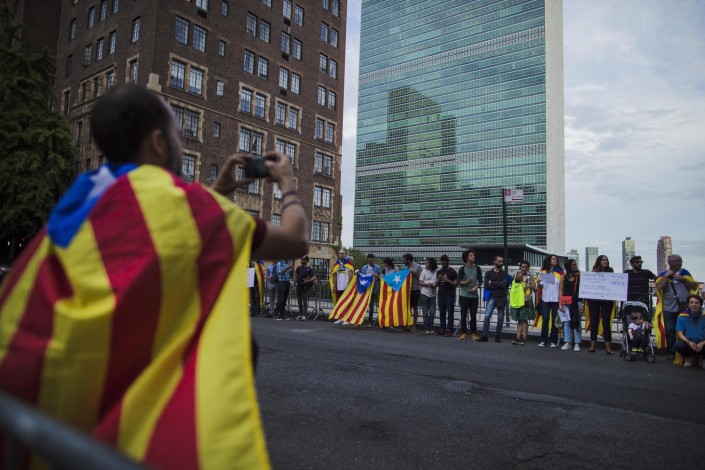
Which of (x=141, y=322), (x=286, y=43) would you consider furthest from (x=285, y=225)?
(x=286, y=43)

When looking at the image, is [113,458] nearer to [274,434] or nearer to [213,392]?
[213,392]

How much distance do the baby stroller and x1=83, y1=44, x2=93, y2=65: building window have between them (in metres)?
43.5

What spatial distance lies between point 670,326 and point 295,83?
42120 mm

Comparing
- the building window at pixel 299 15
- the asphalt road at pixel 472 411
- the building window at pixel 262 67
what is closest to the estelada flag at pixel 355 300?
the asphalt road at pixel 472 411

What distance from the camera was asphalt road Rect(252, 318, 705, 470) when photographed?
138 inches

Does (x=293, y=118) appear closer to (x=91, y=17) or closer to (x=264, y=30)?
(x=264, y=30)

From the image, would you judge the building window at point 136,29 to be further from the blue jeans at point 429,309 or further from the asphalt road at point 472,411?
the asphalt road at point 472,411

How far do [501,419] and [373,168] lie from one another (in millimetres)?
147245

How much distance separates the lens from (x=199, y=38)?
38719 mm

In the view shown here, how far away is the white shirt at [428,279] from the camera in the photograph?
12.4 meters

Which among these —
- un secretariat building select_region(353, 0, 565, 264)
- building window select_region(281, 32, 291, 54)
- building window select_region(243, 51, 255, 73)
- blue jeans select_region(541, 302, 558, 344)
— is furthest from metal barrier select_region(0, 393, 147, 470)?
un secretariat building select_region(353, 0, 565, 264)

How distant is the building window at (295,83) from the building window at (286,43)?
2173 millimetres

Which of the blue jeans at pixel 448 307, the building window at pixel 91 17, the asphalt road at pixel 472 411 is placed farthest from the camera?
the building window at pixel 91 17

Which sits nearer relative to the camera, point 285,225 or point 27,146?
point 285,225
